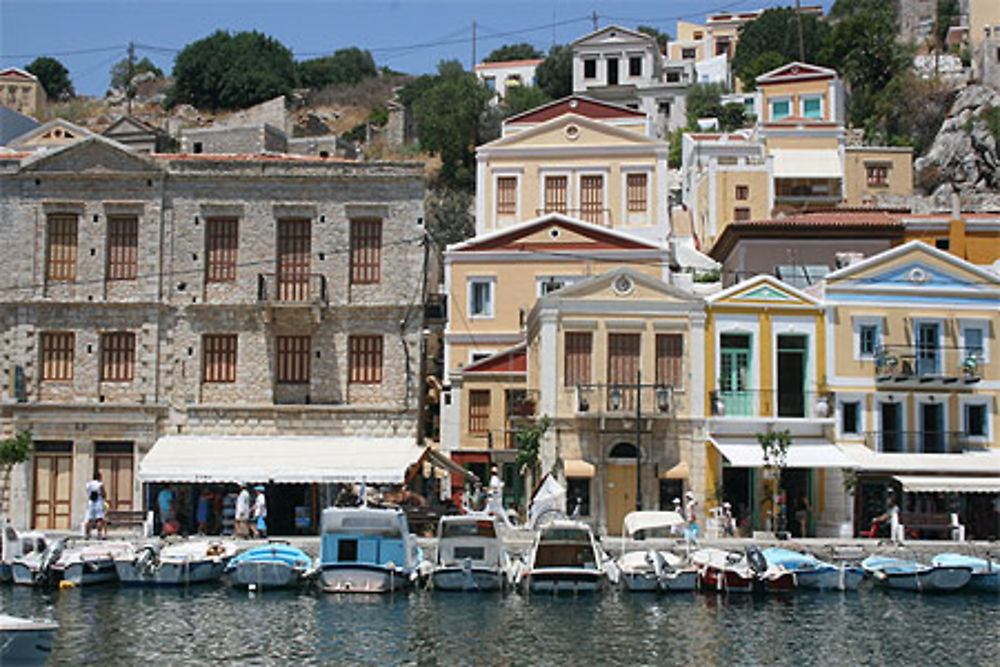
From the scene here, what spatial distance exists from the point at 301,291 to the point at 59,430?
8586mm

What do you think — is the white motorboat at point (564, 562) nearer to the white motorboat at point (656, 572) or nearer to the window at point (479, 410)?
the white motorboat at point (656, 572)

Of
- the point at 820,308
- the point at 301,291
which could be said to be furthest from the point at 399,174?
the point at 820,308

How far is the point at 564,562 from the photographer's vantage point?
2973cm

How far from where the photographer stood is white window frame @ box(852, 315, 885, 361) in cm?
3934

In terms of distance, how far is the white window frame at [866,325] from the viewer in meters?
39.3

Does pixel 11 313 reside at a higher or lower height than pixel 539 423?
higher

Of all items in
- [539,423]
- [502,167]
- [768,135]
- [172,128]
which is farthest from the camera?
[172,128]

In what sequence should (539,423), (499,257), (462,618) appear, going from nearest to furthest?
1. (462,618)
2. (539,423)
3. (499,257)

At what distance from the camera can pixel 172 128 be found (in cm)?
9631

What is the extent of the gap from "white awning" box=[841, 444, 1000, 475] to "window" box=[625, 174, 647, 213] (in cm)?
1671

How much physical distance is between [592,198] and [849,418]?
56.4ft

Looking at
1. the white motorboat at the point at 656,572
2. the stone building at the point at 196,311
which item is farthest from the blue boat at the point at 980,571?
the stone building at the point at 196,311

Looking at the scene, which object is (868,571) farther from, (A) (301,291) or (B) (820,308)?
(A) (301,291)

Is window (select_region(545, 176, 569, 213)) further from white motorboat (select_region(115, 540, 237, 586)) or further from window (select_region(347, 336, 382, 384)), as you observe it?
white motorboat (select_region(115, 540, 237, 586))
